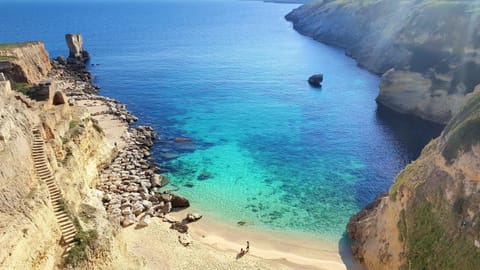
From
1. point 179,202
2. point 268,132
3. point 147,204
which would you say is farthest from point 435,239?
point 268,132

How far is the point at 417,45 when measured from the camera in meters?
78.6

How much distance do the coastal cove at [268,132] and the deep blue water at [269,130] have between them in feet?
0.63

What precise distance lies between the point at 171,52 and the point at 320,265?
113 m

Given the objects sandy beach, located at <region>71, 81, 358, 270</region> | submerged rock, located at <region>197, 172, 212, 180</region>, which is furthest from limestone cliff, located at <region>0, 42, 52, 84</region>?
sandy beach, located at <region>71, 81, 358, 270</region>

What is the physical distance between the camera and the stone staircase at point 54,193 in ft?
90.9

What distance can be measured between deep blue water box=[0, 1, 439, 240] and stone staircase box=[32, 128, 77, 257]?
18239mm

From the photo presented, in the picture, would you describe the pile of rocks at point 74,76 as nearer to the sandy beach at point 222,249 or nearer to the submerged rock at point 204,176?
the submerged rock at point 204,176

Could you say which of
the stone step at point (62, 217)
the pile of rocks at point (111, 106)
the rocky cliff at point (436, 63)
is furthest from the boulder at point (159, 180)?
the rocky cliff at point (436, 63)

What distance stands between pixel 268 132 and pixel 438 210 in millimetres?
40408

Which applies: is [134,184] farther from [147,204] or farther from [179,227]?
[179,227]

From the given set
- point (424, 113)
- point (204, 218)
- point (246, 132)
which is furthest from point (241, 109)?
point (204, 218)

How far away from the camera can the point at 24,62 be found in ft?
265

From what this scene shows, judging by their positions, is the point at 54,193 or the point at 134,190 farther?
the point at 134,190

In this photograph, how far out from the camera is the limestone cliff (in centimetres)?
7456
